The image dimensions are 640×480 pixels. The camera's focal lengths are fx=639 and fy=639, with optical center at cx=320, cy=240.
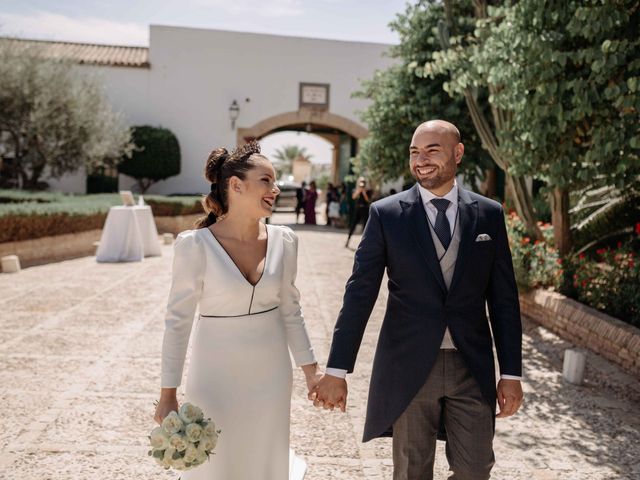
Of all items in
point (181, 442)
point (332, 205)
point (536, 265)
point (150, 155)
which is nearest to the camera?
point (181, 442)

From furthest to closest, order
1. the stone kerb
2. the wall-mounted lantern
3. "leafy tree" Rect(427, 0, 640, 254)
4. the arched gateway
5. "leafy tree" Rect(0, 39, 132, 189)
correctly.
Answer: the wall-mounted lantern < the arched gateway < "leafy tree" Rect(0, 39, 132, 189) < the stone kerb < "leafy tree" Rect(427, 0, 640, 254)

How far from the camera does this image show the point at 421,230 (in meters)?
2.45

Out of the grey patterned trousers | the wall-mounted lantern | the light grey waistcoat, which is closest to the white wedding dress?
the grey patterned trousers

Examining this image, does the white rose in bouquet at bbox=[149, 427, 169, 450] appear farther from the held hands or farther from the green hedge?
the green hedge

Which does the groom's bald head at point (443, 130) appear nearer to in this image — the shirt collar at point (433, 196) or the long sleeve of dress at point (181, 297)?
the shirt collar at point (433, 196)

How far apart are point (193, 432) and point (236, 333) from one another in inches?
17.0

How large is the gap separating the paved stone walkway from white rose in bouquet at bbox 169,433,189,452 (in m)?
1.45

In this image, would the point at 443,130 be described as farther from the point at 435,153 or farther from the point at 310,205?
the point at 310,205

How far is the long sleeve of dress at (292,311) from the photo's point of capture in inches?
104

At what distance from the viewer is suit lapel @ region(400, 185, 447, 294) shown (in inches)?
94.8

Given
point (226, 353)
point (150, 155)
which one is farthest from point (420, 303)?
point (150, 155)

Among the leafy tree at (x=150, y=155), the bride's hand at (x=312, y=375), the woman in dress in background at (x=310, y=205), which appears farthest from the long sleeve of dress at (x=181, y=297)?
the woman in dress in background at (x=310, y=205)

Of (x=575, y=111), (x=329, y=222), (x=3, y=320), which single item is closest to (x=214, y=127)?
(x=329, y=222)

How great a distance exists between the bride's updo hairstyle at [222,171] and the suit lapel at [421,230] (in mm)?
646
